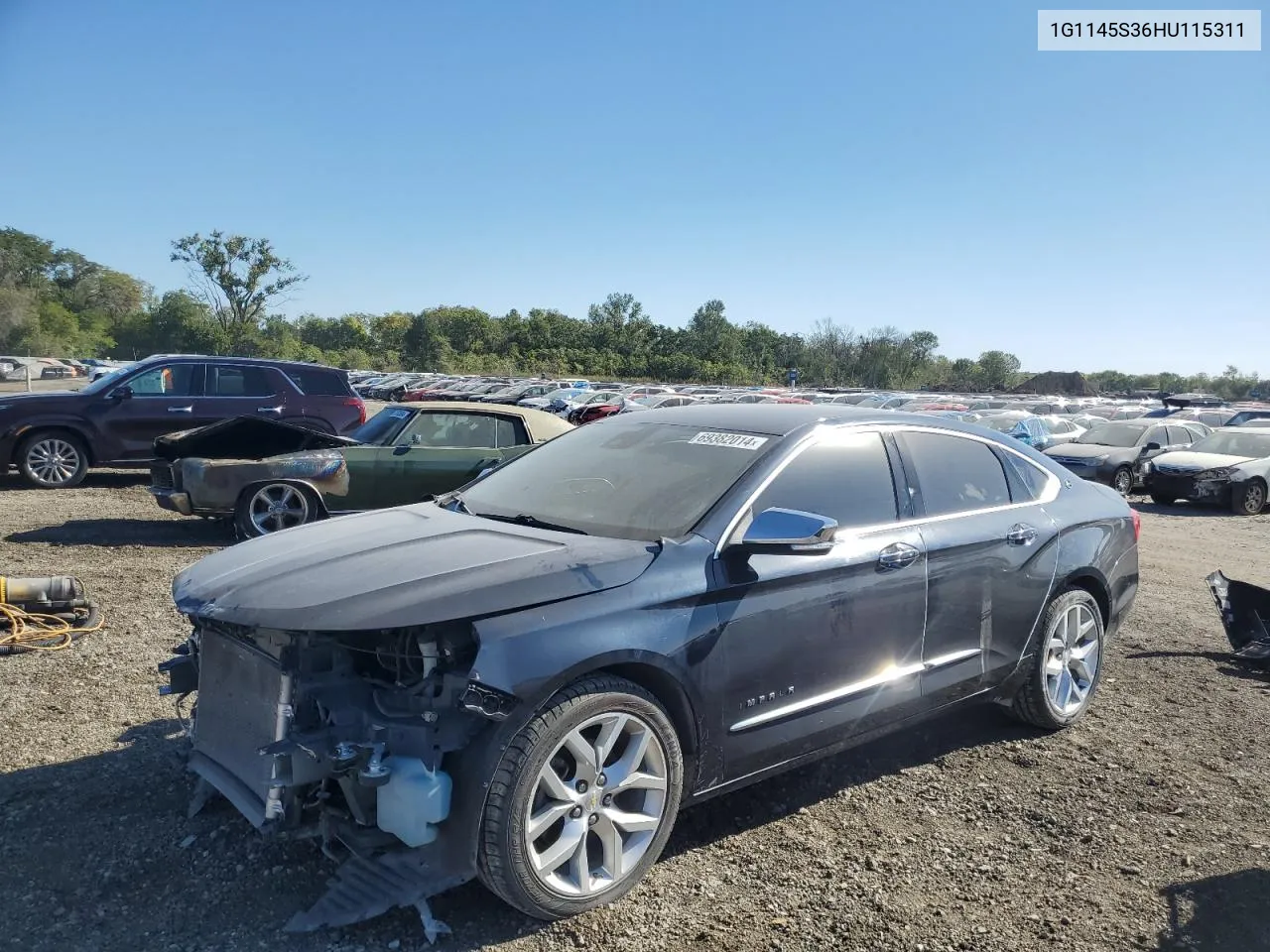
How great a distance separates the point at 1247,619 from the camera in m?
5.77

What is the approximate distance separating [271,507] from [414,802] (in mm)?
6622

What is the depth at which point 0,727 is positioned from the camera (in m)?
4.09

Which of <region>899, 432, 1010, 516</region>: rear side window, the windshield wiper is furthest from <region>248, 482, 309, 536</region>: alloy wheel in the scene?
<region>899, 432, 1010, 516</region>: rear side window

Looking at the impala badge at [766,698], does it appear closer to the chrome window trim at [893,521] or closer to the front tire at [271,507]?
the chrome window trim at [893,521]

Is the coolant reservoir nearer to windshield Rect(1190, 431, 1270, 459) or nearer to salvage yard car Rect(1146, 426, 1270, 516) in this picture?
salvage yard car Rect(1146, 426, 1270, 516)

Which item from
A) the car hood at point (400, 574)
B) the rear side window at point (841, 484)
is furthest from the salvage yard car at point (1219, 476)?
the car hood at point (400, 574)

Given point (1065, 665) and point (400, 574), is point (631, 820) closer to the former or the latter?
point (400, 574)

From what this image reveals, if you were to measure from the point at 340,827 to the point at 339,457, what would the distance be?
21.2 feet

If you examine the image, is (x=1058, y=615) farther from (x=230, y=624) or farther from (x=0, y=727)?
(x=0, y=727)

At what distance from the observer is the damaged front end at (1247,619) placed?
5.66m

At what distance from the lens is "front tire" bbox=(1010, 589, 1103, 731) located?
14.3 feet

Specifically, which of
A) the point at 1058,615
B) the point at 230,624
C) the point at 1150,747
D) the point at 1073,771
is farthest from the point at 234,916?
the point at 1150,747

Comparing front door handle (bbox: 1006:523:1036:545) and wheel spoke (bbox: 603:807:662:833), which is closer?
wheel spoke (bbox: 603:807:662:833)

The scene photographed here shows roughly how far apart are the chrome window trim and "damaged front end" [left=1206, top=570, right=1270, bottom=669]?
2.09 metres
